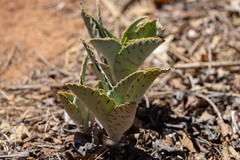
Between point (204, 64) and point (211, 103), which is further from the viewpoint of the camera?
point (204, 64)

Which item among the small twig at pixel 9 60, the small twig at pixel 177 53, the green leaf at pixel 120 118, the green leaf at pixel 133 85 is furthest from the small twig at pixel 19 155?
the small twig at pixel 177 53

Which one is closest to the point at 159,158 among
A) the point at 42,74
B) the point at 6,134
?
the point at 6,134

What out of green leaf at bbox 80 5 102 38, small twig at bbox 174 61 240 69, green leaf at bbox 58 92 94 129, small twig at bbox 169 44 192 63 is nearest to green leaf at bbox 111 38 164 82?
green leaf at bbox 80 5 102 38

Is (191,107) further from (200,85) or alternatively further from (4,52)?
(4,52)

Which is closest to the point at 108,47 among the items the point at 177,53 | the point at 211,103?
the point at 211,103

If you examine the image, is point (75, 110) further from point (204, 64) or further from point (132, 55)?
point (204, 64)

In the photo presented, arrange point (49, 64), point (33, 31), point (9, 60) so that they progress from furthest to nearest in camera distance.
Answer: point (33, 31)
point (9, 60)
point (49, 64)

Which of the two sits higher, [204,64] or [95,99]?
[95,99]
